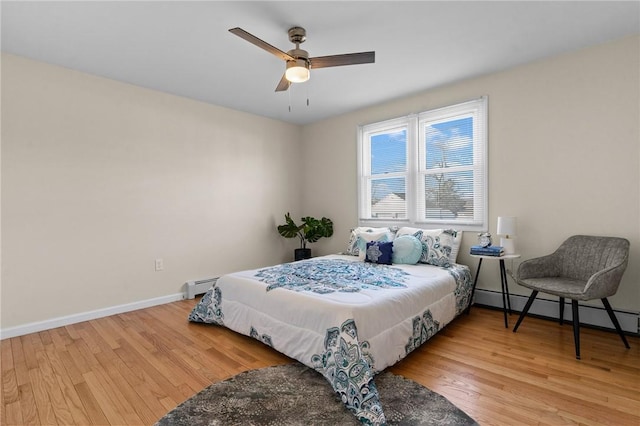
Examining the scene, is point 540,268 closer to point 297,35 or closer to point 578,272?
point 578,272

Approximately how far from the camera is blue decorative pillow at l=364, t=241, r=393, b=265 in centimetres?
345

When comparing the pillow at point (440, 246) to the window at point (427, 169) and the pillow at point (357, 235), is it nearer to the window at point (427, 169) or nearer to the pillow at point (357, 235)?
the window at point (427, 169)

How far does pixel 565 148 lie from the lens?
2949 mm

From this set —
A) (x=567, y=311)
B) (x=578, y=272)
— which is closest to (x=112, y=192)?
(x=578, y=272)

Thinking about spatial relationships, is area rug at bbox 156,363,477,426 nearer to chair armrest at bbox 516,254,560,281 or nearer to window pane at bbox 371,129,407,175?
chair armrest at bbox 516,254,560,281

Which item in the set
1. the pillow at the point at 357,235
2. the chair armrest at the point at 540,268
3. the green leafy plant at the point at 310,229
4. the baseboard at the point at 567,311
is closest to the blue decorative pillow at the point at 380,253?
the pillow at the point at 357,235

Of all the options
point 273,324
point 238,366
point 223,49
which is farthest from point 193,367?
point 223,49

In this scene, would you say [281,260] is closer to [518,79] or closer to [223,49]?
[223,49]

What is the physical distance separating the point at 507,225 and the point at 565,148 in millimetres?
873

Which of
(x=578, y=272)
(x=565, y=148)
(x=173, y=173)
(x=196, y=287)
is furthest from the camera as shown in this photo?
(x=196, y=287)

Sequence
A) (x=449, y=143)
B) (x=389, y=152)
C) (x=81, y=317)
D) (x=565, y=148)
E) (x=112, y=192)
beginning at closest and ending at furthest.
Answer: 1. (x=565, y=148)
2. (x=81, y=317)
3. (x=112, y=192)
4. (x=449, y=143)
5. (x=389, y=152)

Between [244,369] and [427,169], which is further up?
[427,169]

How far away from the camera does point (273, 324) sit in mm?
2416

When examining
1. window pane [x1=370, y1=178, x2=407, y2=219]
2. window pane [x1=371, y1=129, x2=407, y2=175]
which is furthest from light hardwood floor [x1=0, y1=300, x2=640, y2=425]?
window pane [x1=371, y1=129, x2=407, y2=175]
